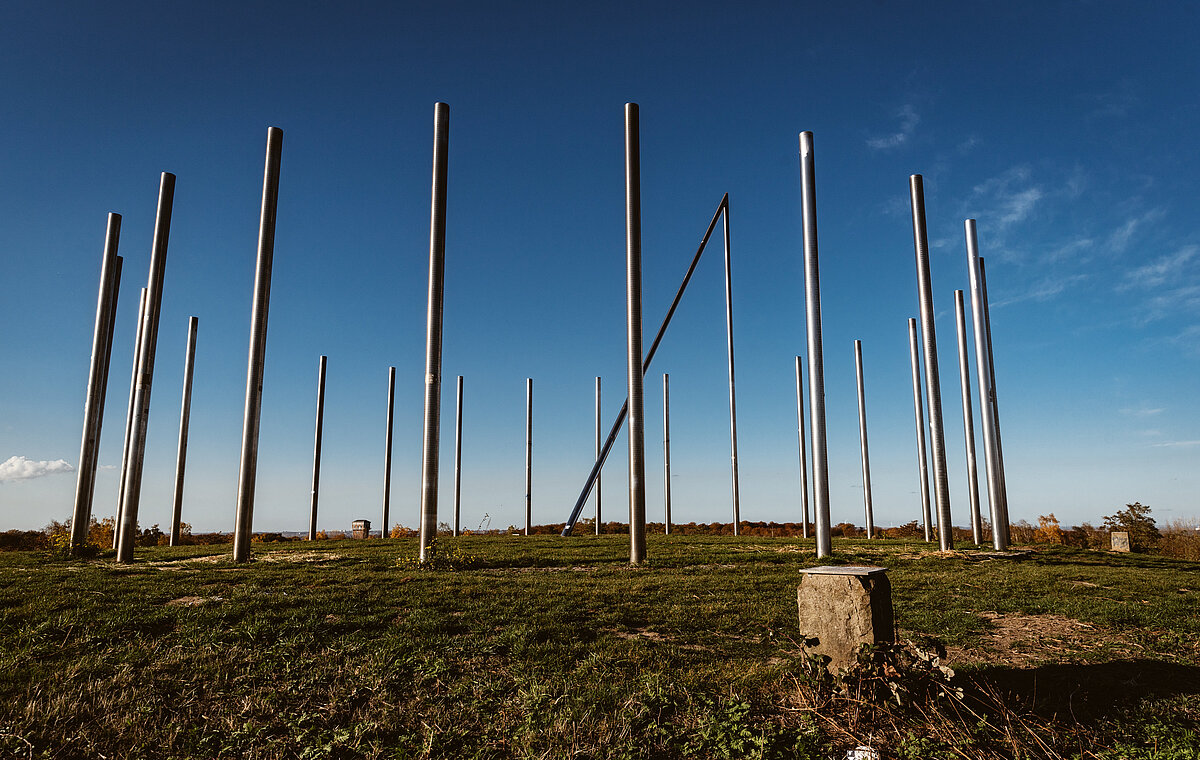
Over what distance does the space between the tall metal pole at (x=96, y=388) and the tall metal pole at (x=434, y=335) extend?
10053 mm

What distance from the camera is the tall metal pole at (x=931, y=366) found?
58.7ft

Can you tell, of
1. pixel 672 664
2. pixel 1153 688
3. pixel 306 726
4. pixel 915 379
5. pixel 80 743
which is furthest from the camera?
pixel 915 379

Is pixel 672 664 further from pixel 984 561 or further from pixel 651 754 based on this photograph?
pixel 984 561

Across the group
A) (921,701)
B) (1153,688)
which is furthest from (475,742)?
(1153,688)

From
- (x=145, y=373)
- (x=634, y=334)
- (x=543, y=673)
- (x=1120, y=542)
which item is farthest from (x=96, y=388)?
(x=1120, y=542)

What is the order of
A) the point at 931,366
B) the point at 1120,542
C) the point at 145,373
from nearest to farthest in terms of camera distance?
the point at 145,373, the point at 931,366, the point at 1120,542

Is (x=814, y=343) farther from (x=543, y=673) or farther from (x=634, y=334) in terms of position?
(x=543, y=673)

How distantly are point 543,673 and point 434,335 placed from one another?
30.5 feet

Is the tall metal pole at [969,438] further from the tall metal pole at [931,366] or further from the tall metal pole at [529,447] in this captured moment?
the tall metal pole at [529,447]

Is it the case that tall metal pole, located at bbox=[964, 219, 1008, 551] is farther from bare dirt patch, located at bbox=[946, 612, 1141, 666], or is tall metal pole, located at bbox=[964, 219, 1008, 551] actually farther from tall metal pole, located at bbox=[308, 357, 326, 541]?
tall metal pole, located at bbox=[308, 357, 326, 541]

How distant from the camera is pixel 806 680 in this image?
6.19 meters

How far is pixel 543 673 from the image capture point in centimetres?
665

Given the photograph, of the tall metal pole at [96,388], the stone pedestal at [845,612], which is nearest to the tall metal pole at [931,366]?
the stone pedestal at [845,612]

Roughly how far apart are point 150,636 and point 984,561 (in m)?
16.0
